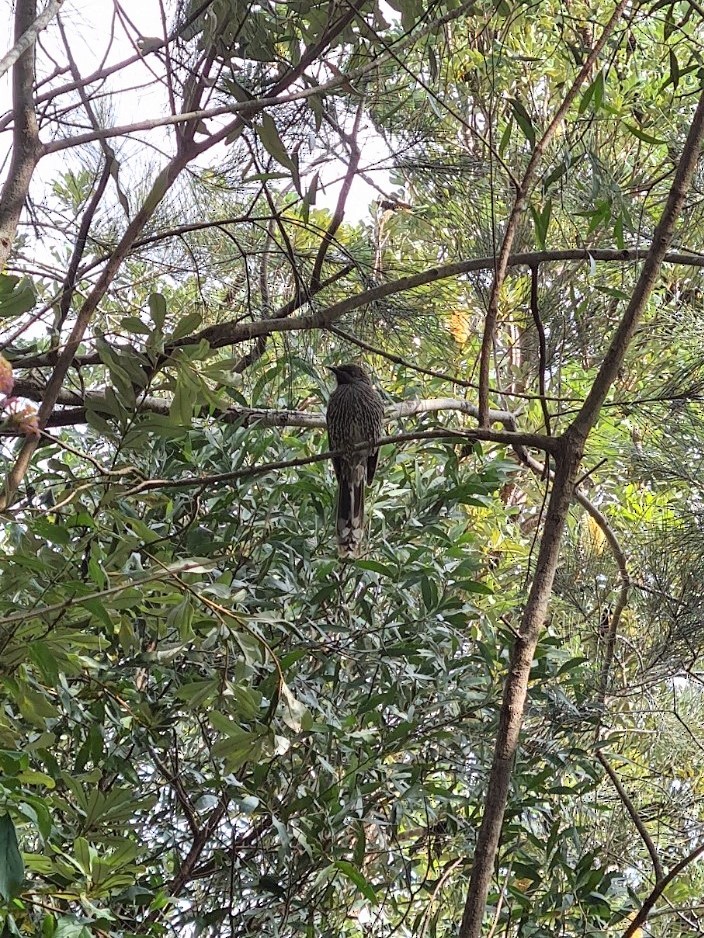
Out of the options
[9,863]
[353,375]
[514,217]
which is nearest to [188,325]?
[514,217]

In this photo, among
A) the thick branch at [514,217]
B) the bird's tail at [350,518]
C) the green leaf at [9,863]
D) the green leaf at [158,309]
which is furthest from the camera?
the bird's tail at [350,518]

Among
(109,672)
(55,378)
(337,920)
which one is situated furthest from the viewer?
(337,920)

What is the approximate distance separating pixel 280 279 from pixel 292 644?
1081 mm

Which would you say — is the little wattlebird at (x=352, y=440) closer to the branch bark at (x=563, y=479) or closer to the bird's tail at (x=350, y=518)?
the bird's tail at (x=350, y=518)

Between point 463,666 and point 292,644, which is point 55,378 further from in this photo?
point 463,666

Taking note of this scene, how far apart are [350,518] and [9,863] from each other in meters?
1.13

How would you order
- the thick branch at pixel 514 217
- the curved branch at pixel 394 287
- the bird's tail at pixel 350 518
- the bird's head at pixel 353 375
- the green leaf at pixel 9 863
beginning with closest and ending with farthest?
1. the green leaf at pixel 9 863
2. the thick branch at pixel 514 217
3. the curved branch at pixel 394 287
4. the bird's tail at pixel 350 518
5. the bird's head at pixel 353 375

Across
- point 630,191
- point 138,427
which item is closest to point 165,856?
point 138,427

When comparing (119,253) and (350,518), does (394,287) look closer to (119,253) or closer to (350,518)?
(350,518)

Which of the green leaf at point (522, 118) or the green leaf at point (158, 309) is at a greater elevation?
the green leaf at point (522, 118)

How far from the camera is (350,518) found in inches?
79.0

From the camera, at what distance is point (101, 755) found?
164cm

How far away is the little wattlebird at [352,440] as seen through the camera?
77.0 inches

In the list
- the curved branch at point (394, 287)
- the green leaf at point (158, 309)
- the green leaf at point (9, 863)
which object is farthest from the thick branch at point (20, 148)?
the green leaf at point (9, 863)
